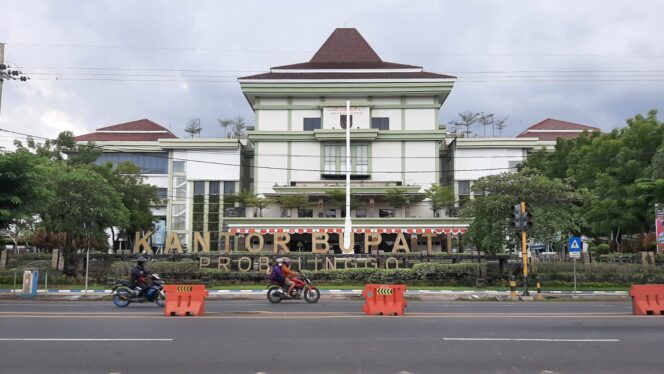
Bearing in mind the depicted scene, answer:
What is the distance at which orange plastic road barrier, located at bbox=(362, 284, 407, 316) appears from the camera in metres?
15.8

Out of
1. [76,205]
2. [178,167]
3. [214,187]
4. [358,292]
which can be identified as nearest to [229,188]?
[214,187]

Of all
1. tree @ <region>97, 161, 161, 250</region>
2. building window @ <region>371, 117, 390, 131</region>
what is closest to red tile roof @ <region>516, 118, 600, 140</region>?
building window @ <region>371, 117, 390, 131</region>

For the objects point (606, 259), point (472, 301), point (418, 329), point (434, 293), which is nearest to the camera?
point (418, 329)

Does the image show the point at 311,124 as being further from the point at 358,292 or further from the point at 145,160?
the point at 358,292

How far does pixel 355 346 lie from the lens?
10234 millimetres

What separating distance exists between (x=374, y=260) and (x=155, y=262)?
37.4 ft

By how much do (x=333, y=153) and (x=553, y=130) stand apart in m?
32.4

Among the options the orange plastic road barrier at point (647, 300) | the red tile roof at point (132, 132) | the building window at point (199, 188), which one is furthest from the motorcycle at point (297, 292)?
the red tile roof at point (132, 132)

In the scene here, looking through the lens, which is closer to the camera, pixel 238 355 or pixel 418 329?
pixel 238 355

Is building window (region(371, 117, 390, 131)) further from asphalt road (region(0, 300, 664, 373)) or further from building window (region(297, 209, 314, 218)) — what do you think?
asphalt road (region(0, 300, 664, 373))

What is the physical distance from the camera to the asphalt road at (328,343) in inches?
343

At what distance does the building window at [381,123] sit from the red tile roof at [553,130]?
77.3ft

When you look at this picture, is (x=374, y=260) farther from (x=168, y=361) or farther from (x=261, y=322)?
(x=168, y=361)

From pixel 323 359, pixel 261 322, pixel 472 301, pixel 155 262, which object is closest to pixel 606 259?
pixel 472 301
